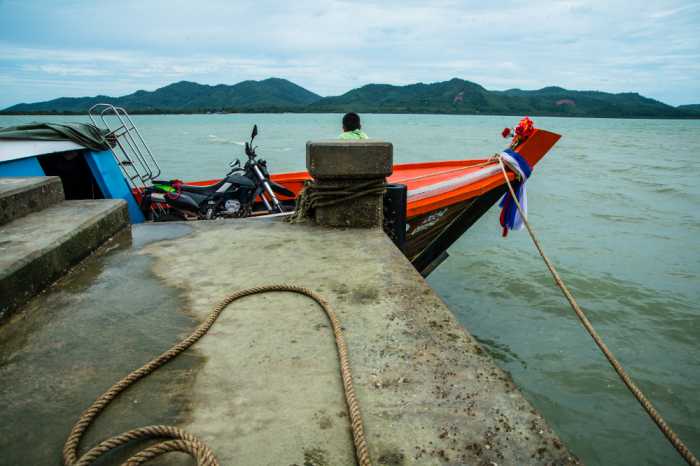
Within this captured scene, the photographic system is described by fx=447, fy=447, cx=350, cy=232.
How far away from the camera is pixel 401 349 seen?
2.05 m

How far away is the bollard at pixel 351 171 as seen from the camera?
371 centimetres

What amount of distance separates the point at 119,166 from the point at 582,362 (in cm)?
731

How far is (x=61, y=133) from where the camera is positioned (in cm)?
610

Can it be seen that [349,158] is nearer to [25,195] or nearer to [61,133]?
[25,195]

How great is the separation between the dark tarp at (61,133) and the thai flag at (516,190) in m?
5.75

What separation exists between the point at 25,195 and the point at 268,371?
2712mm

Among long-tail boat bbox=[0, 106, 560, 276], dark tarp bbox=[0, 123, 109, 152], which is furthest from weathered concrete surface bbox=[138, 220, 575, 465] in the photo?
dark tarp bbox=[0, 123, 109, 152]

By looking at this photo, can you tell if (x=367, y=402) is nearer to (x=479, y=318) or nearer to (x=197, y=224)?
(x=197, y=224)

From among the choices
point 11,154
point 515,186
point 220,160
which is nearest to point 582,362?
point 515,186

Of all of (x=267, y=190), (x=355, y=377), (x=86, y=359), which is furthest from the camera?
(x=267, y=190)

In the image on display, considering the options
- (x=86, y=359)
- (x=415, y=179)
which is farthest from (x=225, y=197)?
(x=86, y=359)

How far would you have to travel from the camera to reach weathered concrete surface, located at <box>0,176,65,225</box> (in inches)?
125

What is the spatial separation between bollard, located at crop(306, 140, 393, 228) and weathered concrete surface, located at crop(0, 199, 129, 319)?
1.70 metres

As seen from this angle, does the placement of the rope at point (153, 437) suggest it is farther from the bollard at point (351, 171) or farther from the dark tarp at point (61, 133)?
the dark tarp at point (61, 133)
